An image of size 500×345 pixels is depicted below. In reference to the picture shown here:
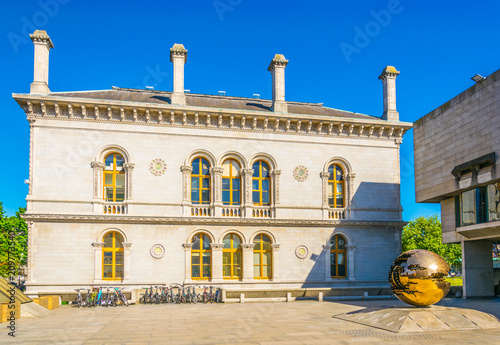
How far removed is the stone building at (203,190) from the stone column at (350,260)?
2.5 inches

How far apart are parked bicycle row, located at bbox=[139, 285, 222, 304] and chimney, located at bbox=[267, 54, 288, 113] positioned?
39.7 feet

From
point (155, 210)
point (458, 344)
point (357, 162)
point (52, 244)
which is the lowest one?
point (458, 344)

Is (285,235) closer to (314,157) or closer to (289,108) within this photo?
(314,157)

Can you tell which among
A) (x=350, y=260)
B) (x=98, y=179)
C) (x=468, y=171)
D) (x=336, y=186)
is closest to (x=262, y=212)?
(x=336, y=186)

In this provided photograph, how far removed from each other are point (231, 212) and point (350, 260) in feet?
26.4

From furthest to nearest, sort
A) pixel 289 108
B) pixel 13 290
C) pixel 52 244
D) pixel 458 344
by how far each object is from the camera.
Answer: pixel 289 108 < pixel 52 244 < pixel 13 290 < pixel 458 344

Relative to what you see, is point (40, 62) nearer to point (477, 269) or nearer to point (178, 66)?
point (178, 66)

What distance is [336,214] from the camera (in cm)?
3247

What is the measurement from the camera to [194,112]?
3061cm

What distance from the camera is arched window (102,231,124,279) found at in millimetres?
28922

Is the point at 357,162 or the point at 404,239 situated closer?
the point at 357,162

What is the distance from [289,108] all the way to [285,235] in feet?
30.0

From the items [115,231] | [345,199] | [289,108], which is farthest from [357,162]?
[115,231]

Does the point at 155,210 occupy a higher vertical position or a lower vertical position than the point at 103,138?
lower
